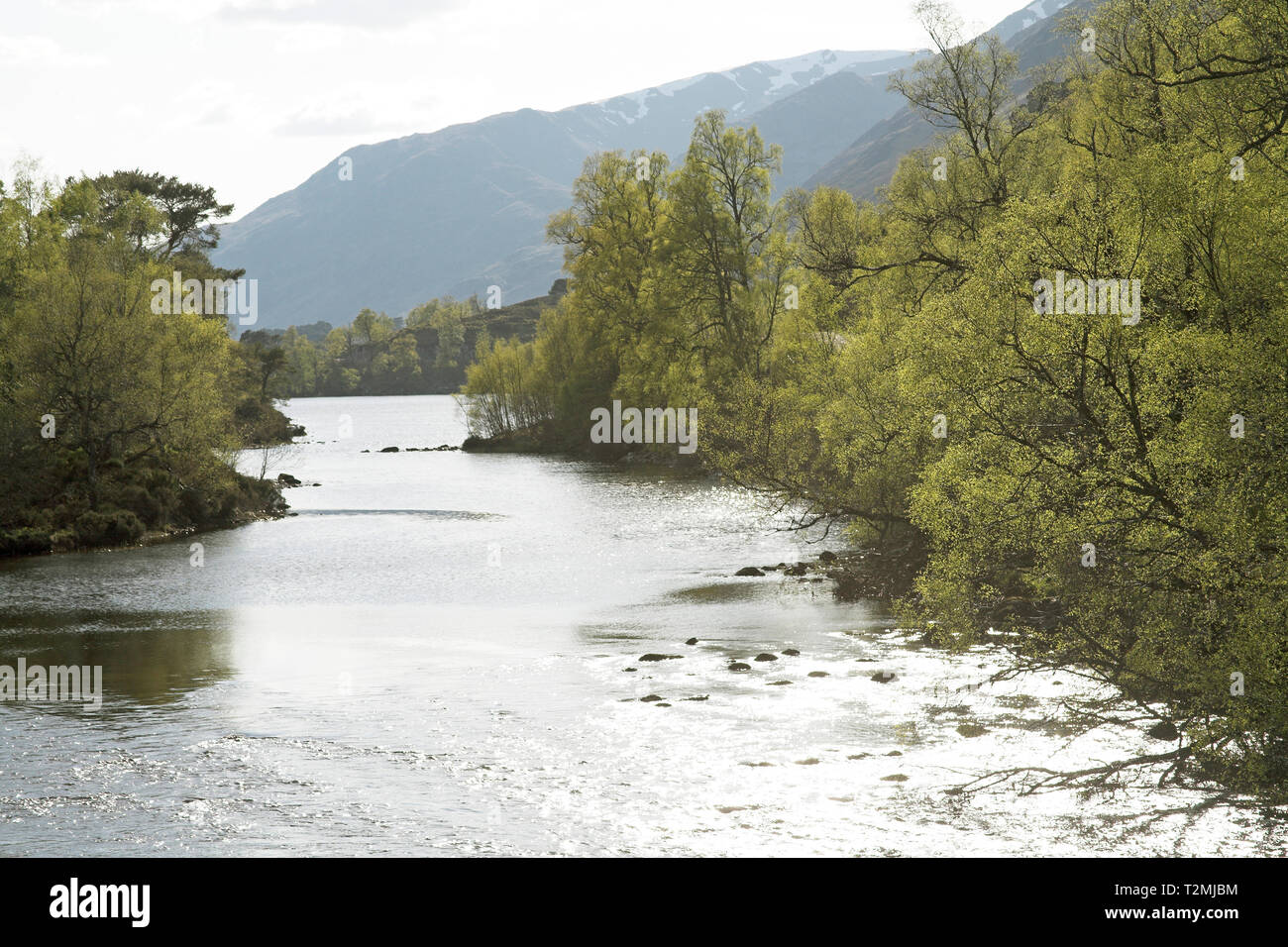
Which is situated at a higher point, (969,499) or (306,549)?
(969,499)

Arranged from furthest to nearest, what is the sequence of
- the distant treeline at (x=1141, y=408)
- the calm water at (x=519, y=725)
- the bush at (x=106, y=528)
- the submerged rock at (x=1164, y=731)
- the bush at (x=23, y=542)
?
the bush at (x=106, y=528) → the bush at (x=23, y=542) → the submerged rock at (x=1164, y=731) → the calm water at (x=519, y=725) → the distant treeline at (x=1141, y=408)

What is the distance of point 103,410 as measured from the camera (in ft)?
165

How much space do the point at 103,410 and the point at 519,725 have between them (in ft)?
127

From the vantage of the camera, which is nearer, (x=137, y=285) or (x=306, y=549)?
(x=306, y=549)

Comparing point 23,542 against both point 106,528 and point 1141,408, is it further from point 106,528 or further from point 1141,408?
point 1141,408

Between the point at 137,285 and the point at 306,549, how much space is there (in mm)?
18896

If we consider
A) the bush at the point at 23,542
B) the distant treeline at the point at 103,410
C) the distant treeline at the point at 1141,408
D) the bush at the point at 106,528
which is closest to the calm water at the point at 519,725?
the distant treeline at the point at 1141,408

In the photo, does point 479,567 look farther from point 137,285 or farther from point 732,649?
point 137,285

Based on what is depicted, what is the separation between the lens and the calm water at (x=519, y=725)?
14820 millimetres

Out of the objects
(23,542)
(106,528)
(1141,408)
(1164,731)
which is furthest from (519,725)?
(106,528)

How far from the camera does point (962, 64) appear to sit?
3434cm

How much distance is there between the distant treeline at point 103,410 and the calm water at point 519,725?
801cm

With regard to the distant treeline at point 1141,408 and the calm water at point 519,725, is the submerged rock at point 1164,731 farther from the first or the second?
the calm water at point 519,725
